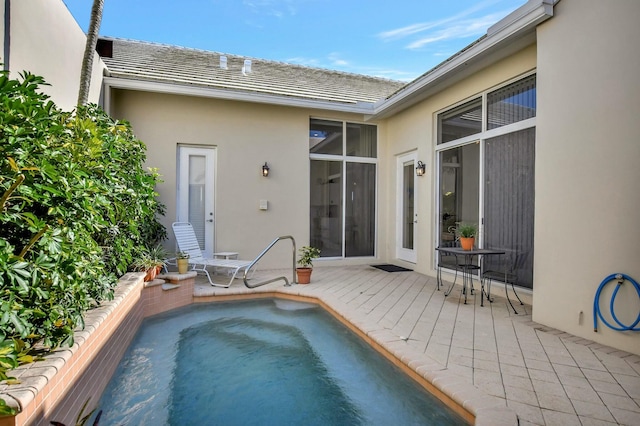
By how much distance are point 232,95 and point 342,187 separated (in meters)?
2.94

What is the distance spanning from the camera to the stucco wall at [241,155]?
6.48 m

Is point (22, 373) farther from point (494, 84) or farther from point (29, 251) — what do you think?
point (494, 84)

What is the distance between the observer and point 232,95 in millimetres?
6559

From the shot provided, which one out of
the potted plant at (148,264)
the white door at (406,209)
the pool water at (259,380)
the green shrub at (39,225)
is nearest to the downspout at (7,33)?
the green shrub at (39,225)

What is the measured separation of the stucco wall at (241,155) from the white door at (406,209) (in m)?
1.74

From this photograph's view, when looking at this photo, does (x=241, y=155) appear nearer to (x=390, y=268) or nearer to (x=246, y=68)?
(x=246, y=68)

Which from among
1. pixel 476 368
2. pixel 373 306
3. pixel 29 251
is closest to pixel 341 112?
pixel 373 306

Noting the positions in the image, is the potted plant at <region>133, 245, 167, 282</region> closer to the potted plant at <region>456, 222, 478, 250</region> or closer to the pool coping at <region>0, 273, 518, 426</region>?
the pool coping at <region>0, 273, 518, 426</region>

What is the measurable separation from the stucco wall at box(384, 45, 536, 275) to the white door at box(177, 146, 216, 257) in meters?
3.84

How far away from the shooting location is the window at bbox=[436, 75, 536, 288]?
4.59 meters

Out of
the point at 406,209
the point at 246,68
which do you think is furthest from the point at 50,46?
the point at 406,209

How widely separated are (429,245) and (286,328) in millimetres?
3461

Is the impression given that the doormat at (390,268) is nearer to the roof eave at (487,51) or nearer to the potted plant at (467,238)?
the potted plant at (467,238)

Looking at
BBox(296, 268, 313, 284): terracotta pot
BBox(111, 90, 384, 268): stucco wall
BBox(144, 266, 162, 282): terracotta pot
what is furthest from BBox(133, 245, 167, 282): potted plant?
BBox(296, 268, 313, 284): terracotta pot
